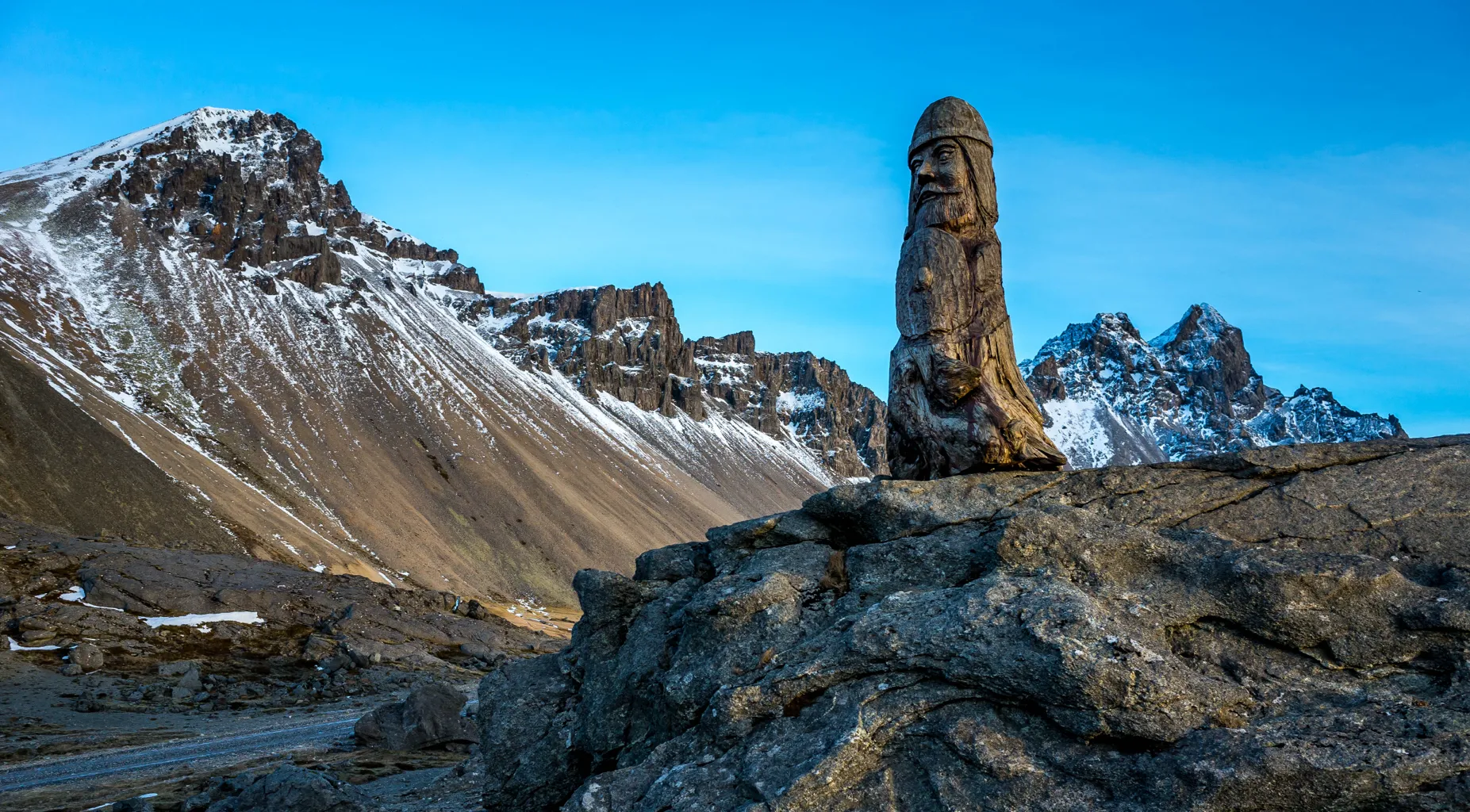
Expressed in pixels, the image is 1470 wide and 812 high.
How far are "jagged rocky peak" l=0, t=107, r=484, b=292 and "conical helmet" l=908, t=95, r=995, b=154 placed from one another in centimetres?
14340

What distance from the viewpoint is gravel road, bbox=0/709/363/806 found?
21516 mm

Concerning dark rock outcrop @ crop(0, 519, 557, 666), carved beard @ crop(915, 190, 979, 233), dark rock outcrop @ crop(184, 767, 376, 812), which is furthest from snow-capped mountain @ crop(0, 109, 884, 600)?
carved beard @ crop(915, 190, 979, 233)

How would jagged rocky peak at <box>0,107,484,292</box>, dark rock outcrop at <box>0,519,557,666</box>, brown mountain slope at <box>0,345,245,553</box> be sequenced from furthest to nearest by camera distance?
1. jagged rocky peak at <box>0,107,484,292</box>
2. brown mountain slope at <box>0,345,245,553</box>
3. dark rock outcrop at <box>0,519,557,666</box>

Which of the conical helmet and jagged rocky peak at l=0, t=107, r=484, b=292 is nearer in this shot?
the conical helmet

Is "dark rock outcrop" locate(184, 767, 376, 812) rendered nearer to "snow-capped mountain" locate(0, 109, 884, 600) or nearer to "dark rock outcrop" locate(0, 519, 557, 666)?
"dark rock outcrop" locate(0, 519, 557, 666)

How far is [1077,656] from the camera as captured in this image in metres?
8.79

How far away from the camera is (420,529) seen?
95.1 metres

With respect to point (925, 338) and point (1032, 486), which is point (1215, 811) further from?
point (925, 338)

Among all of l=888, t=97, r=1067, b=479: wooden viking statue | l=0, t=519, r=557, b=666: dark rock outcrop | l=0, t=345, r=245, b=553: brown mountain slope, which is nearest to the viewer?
l=888, t=97, r=1067, b=479: wooden viking statue

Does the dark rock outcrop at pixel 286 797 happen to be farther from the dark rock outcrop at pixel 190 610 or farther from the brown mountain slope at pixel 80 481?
the brown mountain slope at pixel 80 481

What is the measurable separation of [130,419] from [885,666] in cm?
8701

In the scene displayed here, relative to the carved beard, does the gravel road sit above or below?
below

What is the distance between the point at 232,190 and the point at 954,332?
175 m

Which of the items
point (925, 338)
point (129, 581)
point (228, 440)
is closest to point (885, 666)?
point (925, 338)
